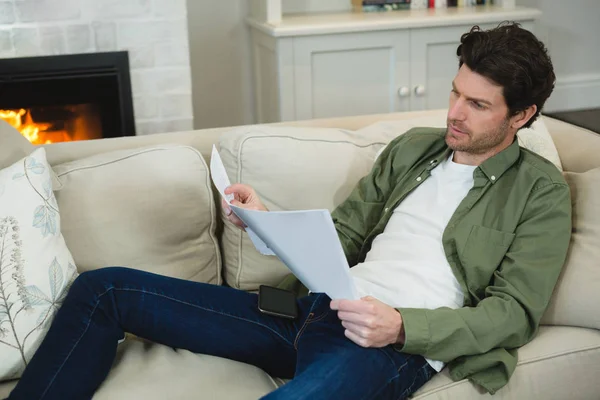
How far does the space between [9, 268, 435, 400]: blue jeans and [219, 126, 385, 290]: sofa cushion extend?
213mm

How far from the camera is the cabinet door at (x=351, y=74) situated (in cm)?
339

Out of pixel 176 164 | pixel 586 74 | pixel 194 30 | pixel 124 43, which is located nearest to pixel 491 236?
pixel 176 164

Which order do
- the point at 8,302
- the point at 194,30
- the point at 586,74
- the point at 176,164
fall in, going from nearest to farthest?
1. the point at 8,302
2. the point at 176,164
3. the point at 194,30
4. the point at 586,74

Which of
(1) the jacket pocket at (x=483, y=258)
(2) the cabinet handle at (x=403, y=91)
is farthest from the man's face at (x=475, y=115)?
(2) the cabinet handle at (x=403, y=91)

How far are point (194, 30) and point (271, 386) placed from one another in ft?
8.08

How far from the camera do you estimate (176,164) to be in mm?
1966

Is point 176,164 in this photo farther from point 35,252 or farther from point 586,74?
point 586,74

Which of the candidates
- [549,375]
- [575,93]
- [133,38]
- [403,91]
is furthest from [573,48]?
[549,375]

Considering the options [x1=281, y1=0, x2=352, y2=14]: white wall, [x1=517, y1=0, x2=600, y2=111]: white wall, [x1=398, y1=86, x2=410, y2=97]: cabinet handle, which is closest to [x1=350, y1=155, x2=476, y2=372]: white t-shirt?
[x1=398, y1=86, x2=410, y2=97]: cabinet handle

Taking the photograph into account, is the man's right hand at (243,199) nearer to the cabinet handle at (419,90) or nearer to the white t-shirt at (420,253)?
the white t-shirt at (420,253)

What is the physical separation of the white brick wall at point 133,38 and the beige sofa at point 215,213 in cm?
104

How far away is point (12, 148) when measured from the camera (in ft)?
6.14

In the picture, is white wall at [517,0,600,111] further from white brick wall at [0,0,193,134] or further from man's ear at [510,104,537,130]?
man's ear at [510,104,537,130]

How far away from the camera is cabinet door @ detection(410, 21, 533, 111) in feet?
11.5
